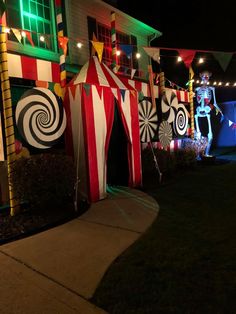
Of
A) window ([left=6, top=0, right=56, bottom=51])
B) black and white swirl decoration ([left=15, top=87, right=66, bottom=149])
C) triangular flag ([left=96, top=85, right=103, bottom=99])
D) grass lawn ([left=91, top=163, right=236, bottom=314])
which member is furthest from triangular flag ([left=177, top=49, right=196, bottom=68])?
grass lawn ([left=91, top=163, right=236, bottom=314])

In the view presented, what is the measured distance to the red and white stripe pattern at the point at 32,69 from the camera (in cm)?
621

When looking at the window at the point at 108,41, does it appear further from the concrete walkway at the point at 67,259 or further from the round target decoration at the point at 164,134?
the concrete walkway at the point at 67,259

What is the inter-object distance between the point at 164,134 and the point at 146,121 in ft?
2.48

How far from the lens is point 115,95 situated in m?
7.10

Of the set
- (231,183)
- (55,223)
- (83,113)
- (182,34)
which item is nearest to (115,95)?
(83,113)

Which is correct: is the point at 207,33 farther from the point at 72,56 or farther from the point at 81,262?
the point at 81,262

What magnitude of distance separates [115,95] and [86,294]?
4.98 meters

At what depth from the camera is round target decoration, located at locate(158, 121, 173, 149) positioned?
30.6ft

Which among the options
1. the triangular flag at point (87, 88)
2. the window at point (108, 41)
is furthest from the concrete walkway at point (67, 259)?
the window at point (108, 41)

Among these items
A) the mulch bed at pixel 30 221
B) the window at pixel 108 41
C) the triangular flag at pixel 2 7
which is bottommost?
the mulch bed at pixel 30 221

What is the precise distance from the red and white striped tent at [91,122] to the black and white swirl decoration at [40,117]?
32cm

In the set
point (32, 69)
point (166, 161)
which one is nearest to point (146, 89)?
point (166, 161)

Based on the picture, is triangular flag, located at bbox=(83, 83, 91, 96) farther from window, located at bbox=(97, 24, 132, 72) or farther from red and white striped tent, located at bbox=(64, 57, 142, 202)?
window, located at bbox=(97, 24, 132, 72)

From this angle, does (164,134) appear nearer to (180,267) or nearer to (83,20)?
(83,20)
